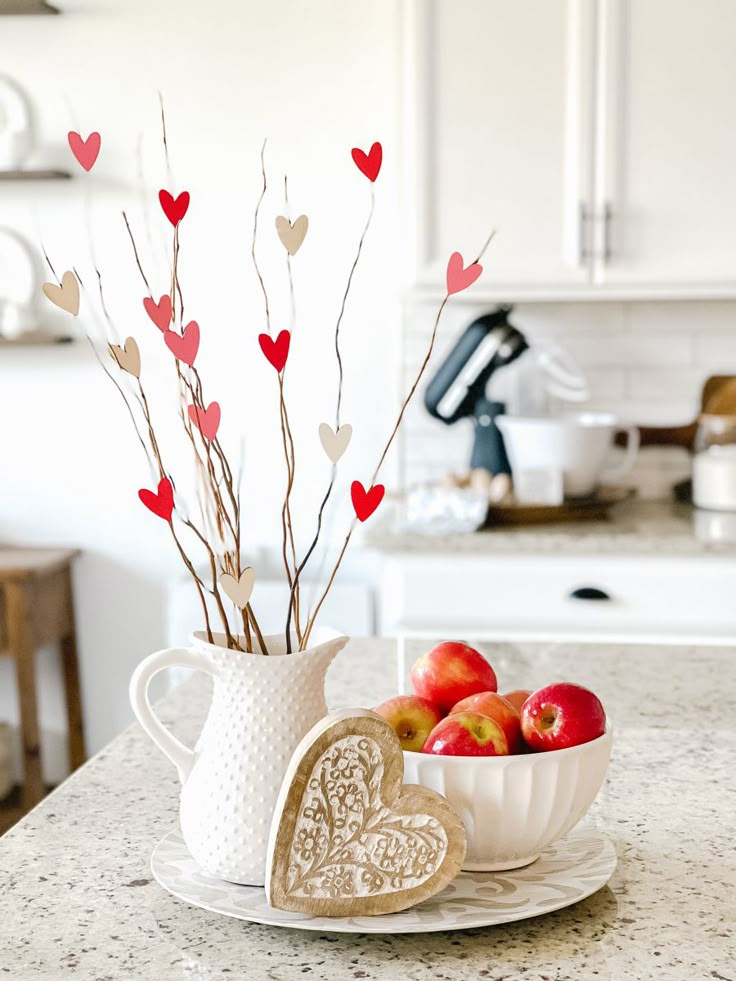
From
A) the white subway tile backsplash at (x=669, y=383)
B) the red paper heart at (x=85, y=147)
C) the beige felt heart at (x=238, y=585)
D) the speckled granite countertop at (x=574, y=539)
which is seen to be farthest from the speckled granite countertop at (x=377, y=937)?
the white subway tile backsplash at (x=669, y=383)

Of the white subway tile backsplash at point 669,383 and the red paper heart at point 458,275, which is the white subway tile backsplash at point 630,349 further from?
the red paper heart at point 458,275

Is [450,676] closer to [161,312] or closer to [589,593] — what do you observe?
[161,312]

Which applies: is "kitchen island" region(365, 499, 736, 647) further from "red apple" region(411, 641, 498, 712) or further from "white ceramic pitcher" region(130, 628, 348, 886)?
"white ceramic pitcher" region(130, 628, 348, 886)

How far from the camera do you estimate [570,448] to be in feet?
8.44

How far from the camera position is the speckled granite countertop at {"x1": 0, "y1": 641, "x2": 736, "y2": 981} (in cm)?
72

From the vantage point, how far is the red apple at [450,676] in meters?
0.92

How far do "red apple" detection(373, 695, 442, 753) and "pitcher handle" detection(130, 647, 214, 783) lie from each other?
14 cm

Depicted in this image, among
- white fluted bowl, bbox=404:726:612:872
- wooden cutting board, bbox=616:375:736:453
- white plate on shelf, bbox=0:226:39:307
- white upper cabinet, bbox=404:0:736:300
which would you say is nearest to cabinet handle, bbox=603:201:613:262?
white upper cabinet, bbox=404:0:736:300

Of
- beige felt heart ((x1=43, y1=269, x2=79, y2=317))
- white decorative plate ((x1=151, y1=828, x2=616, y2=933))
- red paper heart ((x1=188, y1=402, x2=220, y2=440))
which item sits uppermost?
beige felt heart ((x1=43, y1=269, x2=79, y2=317))

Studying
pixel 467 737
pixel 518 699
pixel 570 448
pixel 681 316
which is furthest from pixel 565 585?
pixel 467 737

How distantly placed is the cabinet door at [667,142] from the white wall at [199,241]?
0.61 meters

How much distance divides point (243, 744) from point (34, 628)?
7.18ft

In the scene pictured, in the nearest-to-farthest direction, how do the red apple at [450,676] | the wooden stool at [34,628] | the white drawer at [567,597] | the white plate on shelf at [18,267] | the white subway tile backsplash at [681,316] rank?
the red apple at [450,676]
the white drawer at [567,597]
the wooden stool at [34,628]
the white subway tile backsplash at [681,316]
the white plate on shelf at [18,267]

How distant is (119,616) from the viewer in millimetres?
3174
